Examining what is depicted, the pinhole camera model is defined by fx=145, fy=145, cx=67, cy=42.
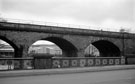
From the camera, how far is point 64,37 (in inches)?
932

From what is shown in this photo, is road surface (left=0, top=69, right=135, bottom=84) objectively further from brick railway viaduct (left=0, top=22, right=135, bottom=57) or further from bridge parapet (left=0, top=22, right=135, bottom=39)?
bridge parapet (left=0, top=22, right=135, bottom=39)

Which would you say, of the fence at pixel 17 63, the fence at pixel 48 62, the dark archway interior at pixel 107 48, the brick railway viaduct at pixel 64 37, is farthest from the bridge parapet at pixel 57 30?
the fence at pixel 17 63

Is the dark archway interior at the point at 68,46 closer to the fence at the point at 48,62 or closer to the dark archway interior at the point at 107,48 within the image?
the dark archway interior at the point at 107,48

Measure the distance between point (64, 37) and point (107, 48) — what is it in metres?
15.2

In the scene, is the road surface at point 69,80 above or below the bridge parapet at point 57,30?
below

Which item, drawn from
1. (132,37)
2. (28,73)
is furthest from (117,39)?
(28,73)

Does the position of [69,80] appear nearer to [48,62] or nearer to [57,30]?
[48,62]

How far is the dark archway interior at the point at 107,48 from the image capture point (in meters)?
30.6

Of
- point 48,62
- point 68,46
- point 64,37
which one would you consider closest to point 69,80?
point 48,62

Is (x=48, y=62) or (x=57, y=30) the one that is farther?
(x=57, y=30)

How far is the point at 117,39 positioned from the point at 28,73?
888 inches

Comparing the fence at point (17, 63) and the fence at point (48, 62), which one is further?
the fence at point (48, 62)

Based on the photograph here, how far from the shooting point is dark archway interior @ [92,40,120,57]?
30.6m

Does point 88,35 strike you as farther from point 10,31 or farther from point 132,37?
point 10,31
